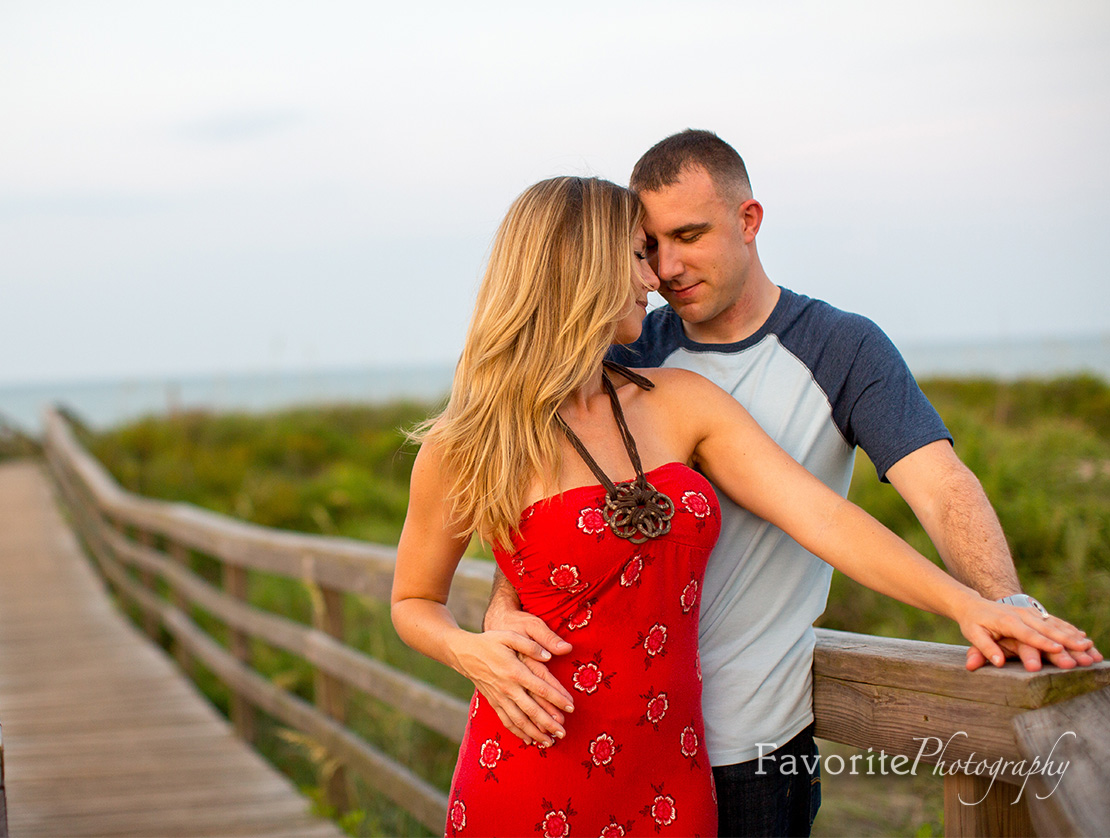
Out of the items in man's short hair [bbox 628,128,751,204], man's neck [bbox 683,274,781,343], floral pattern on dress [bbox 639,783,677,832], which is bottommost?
floral pattern on dress [bbox 639,783,677,832]

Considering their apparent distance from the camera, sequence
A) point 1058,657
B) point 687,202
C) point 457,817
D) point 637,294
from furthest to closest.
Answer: point 687,202, point 637,294, point 457,817, point 1058,657

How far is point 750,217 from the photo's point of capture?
2088 millimetres

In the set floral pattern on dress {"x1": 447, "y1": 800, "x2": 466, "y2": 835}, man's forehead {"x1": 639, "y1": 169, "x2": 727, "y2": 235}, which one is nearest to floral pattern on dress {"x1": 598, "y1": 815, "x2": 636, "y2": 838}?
floral pattern on dress {"x1": 447, "y1": 800, "x2": 466, "y2": 835}

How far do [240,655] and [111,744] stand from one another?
72cm

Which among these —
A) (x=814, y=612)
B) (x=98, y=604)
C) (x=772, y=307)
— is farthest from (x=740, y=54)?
(x=98, y=604)

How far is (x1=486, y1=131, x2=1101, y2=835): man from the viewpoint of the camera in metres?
1.74

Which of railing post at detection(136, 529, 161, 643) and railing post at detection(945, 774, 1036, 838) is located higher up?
railing post at detection(945, 774, 1036, 838)

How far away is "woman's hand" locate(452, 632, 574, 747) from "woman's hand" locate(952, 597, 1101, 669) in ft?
2.08

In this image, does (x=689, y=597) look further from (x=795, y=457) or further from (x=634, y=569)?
(x=795, y=457)

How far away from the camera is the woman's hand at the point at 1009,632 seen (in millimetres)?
1305

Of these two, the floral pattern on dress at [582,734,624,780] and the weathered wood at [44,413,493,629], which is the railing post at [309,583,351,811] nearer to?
the weathered wood at [44,413,493,629]

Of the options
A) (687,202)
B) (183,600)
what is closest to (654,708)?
(687,202)

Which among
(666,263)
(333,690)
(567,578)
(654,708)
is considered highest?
(666,263)

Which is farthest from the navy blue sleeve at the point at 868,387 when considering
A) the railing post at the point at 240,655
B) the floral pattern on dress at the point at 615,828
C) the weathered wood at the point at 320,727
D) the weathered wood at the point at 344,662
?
the railing post at the point at 240,655
